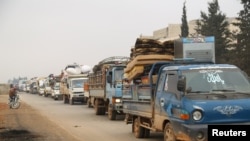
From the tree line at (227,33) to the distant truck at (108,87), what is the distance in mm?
16667

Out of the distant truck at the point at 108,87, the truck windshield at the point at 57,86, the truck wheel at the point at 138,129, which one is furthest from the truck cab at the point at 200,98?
the truck windshield at the point at 57,86

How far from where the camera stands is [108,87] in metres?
21.2

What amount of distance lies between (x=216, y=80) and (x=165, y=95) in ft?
4.23

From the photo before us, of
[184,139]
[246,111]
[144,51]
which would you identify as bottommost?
[184,139]

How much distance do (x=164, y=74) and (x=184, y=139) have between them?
213cm

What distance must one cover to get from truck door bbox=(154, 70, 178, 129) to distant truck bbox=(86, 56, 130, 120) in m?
8.71

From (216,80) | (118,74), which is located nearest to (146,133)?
(216,80)

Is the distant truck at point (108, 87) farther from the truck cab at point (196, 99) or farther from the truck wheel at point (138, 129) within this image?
the truck cab at point (196, 99)

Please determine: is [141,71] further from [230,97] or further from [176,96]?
[230,97]

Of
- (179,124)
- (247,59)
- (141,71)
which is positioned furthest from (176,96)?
(247,59)

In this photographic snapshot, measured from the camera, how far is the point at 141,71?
12.9 metres

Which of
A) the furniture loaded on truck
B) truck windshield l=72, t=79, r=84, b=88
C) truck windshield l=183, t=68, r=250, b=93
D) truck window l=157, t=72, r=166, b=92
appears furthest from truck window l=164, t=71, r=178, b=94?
truck windshield l=72, t=79, r=84, b=88

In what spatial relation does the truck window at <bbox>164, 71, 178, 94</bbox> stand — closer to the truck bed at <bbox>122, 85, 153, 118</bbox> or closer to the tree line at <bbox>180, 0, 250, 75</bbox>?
the truck bed at <bbox>122, 85, 153, 118</bbox>

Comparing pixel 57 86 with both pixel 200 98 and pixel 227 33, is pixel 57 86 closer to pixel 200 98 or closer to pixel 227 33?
pixel 227 33
